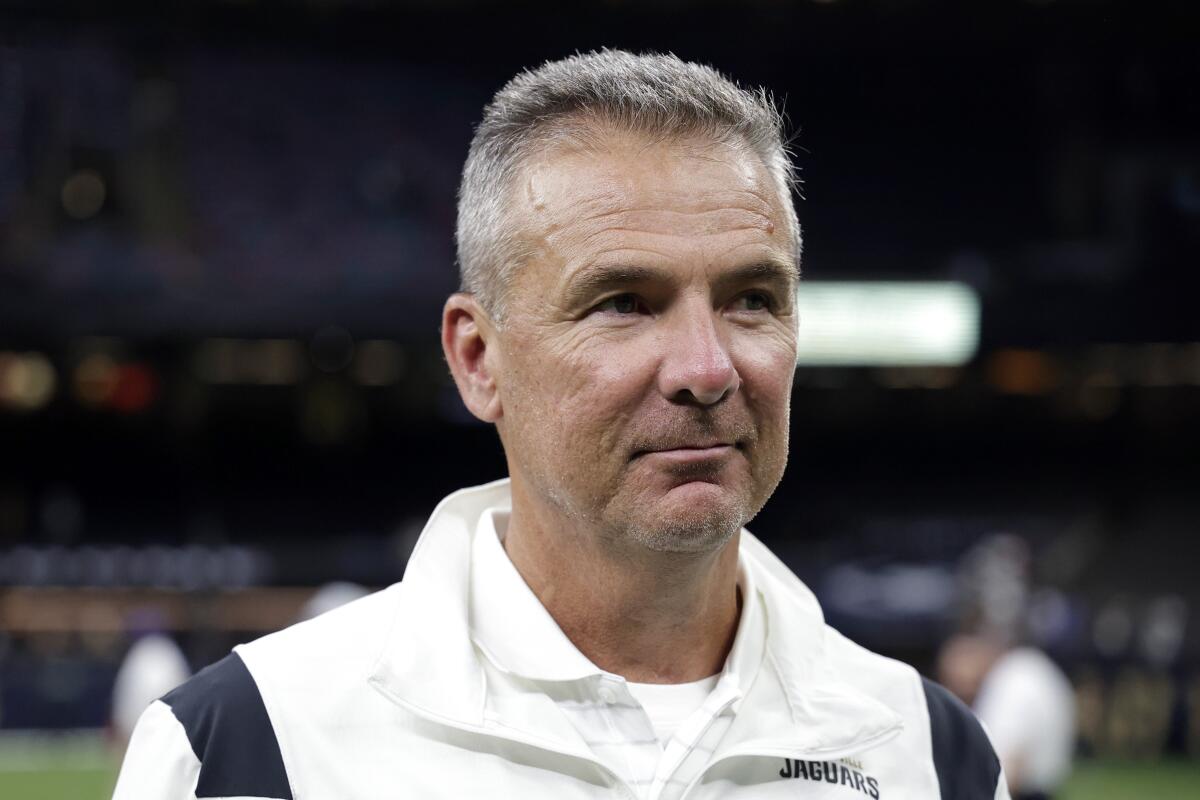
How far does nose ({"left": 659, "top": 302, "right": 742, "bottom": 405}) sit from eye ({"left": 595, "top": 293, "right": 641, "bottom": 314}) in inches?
2.1

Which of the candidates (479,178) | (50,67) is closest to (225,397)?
(50,67)

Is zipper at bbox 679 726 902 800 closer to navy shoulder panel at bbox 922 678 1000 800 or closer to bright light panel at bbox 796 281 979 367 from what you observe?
navy shoulder panel at bbox 922 678 1000 800

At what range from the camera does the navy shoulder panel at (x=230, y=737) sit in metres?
1.37

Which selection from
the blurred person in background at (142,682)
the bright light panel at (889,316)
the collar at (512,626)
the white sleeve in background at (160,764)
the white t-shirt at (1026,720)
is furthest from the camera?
the bright light panel at (889,316)

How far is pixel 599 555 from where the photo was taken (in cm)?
151

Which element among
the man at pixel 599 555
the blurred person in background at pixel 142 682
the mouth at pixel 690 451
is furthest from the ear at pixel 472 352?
the blurred person in background at pixel 142 682

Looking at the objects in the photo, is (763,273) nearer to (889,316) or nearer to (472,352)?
(472,352)

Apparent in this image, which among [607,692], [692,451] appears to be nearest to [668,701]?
[607,692]

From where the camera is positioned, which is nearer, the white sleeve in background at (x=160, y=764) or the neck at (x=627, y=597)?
the white sleeve in background at (x=160, y=764)

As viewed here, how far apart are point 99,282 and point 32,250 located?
2.16ft

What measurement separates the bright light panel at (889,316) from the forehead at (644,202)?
12.2 meters

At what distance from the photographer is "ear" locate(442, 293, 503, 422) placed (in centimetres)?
158

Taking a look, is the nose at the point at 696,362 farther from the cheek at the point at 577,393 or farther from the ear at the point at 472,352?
the ear at the point at 472,352

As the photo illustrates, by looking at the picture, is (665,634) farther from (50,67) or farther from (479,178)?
(50,67)
